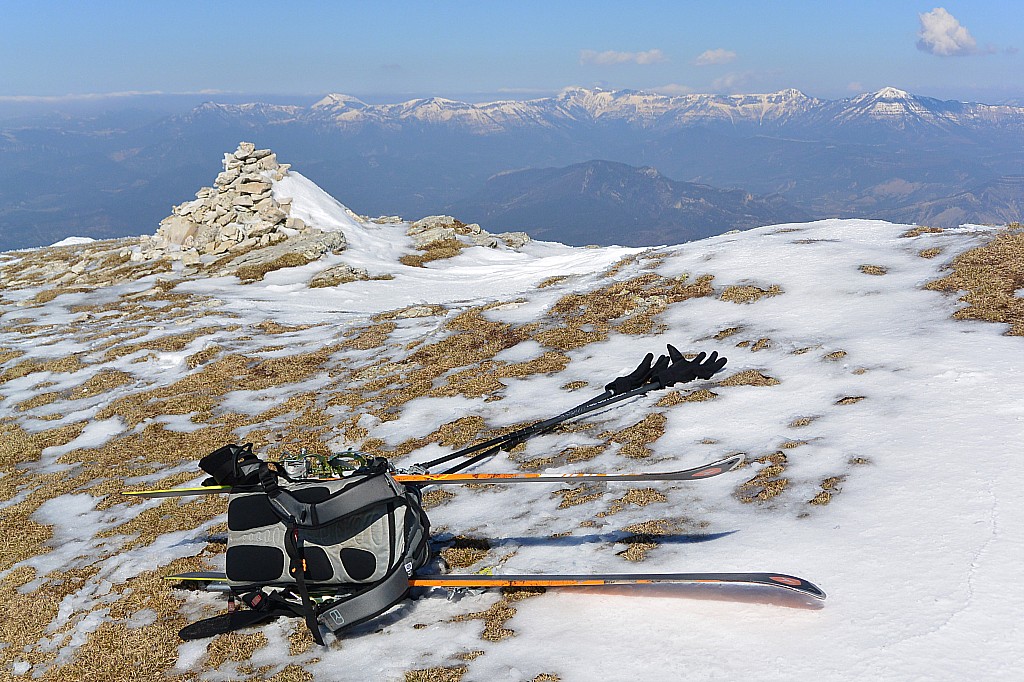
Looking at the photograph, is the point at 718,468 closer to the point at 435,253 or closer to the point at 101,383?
the point at 101,383

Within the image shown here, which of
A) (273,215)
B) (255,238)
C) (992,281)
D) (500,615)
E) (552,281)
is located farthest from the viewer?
(273,215)

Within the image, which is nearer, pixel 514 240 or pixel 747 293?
pixel 747 293

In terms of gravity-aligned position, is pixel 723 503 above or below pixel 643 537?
above

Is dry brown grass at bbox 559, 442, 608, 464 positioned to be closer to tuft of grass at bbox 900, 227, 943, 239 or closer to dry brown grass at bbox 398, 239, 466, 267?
tuft of grass at bbox 900, 227, 943, 239

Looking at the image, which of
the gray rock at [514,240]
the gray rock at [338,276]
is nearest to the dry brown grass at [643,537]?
the gray rock at [338,276]

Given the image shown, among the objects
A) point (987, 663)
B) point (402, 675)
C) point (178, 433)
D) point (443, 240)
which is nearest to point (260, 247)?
point (443, 240)

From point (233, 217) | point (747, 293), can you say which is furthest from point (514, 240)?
point (747, 293)
